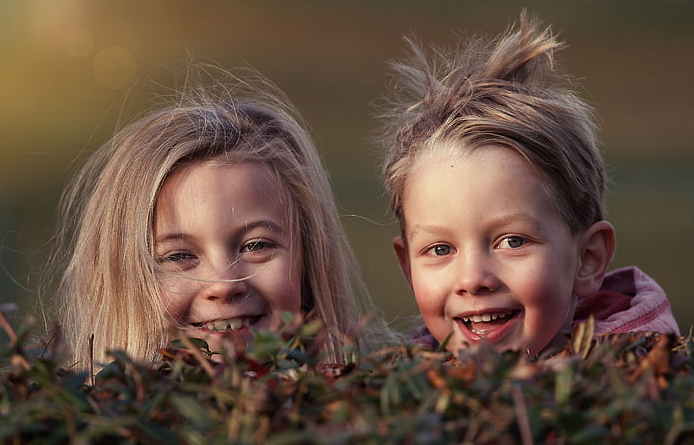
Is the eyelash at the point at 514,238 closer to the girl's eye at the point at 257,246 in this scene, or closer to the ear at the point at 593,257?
the ear at the point at 593,257

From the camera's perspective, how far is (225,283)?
2.00m

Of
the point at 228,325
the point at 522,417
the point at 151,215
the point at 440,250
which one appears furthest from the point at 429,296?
the point at 522,417

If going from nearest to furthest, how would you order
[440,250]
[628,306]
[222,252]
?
[440,250] < [222,252] < [628,306]

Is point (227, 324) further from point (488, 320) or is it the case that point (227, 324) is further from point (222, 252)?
point (488, 320)

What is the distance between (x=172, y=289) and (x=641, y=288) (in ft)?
3.92

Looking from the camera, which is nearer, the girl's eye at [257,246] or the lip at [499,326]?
the lip at [499,326]

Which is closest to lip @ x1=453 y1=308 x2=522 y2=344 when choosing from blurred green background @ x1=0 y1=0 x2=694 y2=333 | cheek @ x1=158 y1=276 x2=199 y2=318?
cheek @ x1=158 y1=276 x2=199 y2=318

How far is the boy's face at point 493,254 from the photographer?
184 cm

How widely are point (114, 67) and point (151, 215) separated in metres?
5.06

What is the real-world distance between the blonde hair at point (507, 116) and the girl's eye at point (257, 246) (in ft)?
1.12

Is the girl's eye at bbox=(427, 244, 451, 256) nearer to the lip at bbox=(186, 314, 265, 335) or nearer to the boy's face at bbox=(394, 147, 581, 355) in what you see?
the boy's face at bbox=(394, 147, 581, 355)

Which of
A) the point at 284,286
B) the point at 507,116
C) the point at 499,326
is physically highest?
the point at 507,116

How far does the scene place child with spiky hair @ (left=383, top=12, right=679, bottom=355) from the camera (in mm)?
1854

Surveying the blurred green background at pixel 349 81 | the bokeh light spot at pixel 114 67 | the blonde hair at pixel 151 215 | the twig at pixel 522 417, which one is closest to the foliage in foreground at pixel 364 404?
the twig at pixel 522 417
